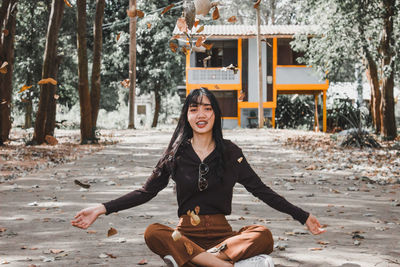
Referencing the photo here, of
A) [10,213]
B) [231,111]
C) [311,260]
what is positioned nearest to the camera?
[311,260]

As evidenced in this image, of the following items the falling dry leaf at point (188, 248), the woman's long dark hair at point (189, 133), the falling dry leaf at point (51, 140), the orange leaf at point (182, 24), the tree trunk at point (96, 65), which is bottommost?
the falling dry leaf at point (188, 248)

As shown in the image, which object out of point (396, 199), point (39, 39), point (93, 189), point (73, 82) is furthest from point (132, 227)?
point (73, 82)

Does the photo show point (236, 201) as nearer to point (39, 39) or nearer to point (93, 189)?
point (93, 189)

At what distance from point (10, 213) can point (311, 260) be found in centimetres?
393

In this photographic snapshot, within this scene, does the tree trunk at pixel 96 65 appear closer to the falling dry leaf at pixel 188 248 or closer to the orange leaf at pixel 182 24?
the orange leaf at pixel 182 24

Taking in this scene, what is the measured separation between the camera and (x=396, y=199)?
7.41m

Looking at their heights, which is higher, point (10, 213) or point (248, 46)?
point (248, 46)

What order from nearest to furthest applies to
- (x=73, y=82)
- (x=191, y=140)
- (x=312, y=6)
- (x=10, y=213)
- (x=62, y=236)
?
(x=191, y=140) < (x=62, y=236) < (x=10, y=213) < (x=312, y=6) < (x=73, y=82)

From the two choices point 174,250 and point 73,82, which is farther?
point 73,82

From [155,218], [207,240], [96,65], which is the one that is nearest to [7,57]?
[96,65]

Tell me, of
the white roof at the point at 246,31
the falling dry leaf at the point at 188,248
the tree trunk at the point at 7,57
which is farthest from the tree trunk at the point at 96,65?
the falling dry leaf at the point at 188,248

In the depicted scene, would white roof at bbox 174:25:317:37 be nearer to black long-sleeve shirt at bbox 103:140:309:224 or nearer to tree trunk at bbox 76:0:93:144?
tree trunk at bbox 76:0:93:144

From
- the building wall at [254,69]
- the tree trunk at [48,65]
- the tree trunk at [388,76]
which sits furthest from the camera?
the building wall at [254,69]

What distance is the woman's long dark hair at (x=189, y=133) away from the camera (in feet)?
11.9
